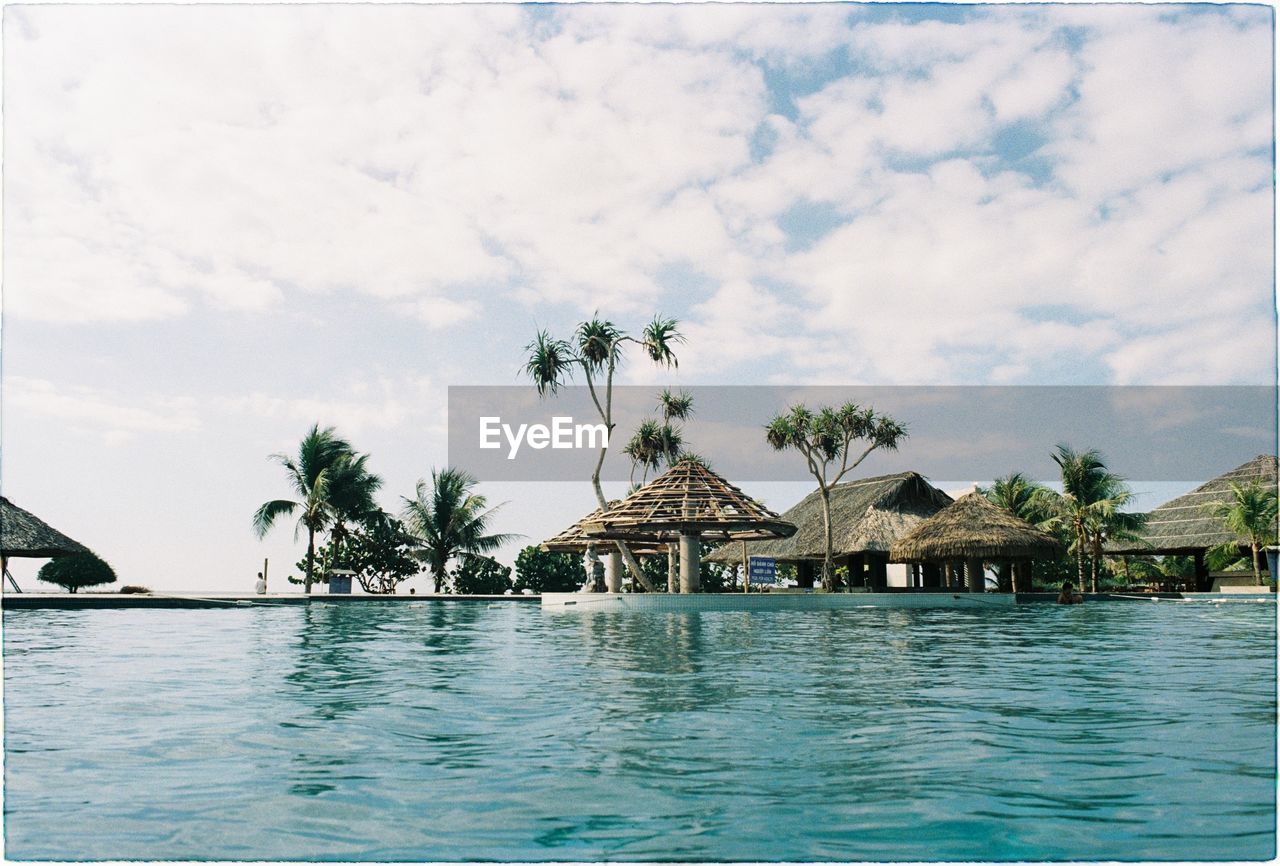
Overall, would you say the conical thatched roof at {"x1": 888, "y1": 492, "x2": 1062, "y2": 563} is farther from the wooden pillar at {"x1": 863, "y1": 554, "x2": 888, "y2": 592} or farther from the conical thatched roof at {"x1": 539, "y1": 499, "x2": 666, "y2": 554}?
the conical thatched roof at {"x1": 539, "y1": 499, "x2": 666, "y2": 554}

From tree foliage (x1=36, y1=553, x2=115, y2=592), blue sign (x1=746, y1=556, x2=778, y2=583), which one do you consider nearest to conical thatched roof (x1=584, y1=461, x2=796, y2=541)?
blue sign (x1=746, y1=556, x2=778, y2=583)

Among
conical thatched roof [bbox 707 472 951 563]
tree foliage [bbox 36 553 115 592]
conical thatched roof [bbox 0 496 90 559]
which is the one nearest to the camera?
conical thatched roof [bbox 0 496 90 559]

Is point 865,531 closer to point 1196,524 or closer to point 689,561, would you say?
point 689,561

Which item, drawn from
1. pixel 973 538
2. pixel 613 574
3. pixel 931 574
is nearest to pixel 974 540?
pixel 973 538

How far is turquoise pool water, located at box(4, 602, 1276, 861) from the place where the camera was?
355 centimetres

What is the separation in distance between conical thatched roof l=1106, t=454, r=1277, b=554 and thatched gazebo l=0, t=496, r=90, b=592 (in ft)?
108

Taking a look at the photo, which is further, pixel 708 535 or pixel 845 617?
pixel 708 535

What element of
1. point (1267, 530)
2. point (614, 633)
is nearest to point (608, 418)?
point (614, 633)

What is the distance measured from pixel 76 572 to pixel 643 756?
25988 mm

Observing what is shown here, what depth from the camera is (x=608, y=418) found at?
3200 centimetres

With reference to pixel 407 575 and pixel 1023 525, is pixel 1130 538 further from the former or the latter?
pixel 407 575

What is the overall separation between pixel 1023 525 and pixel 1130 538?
Answer: 324 inches

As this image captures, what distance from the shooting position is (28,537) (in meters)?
24.5

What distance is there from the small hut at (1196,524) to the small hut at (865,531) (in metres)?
7.27
